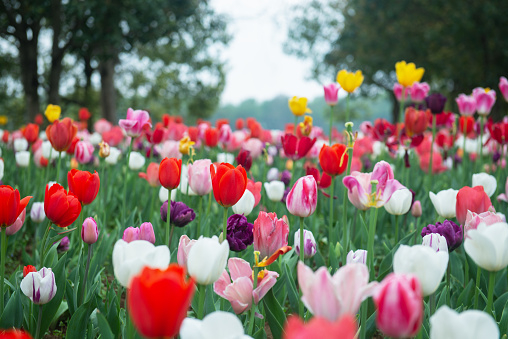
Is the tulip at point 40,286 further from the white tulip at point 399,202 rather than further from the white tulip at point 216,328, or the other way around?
the white tulip at point 399,202

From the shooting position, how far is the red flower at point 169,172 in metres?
1.82

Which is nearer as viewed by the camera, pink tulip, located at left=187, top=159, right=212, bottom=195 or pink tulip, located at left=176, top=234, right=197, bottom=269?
pink tulip, located at left=176, top=234, right=197, bottom=269

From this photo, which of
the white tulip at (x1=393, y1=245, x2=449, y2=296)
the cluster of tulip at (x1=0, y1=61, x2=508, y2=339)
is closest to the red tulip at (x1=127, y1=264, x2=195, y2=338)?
the cluster of tulip at (x1=0, y1=61, x2=508, y2=339)

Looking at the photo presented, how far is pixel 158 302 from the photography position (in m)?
0.65

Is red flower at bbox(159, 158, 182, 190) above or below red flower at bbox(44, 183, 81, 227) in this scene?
above

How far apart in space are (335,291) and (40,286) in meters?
1.07

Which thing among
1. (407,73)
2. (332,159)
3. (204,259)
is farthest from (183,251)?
(407,73)

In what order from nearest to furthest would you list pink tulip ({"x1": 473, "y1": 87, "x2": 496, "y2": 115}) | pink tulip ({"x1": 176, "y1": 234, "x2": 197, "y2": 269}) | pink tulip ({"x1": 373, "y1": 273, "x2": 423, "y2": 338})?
pink tulip ({"x1": 373, "y1": 273, "x2": 423, "y2": 338})
pink tulip ({"x1": 176, "y1": 234, "x2": 197, "y2": 269})
pink tulip ({"x1": 473, "y1": 87, "x2": 496, "y2": 115})

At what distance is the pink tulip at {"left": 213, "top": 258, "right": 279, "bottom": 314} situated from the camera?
1.28 meters

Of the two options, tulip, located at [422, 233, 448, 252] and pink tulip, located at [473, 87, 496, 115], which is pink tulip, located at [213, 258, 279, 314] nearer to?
tulip, located at [422, 233, 448, 252]

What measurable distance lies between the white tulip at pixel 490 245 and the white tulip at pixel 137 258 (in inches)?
29.2

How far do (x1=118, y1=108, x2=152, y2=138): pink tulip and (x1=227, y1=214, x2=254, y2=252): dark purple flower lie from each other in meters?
1.12

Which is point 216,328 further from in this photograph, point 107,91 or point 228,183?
point 107,91

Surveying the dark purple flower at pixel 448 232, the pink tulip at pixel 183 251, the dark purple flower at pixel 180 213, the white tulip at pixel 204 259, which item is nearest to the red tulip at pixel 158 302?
the white tulip at pixel 204 259
